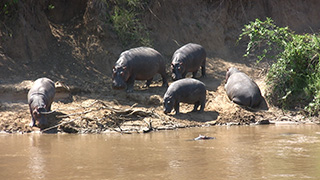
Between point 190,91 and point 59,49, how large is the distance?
463 centimetres

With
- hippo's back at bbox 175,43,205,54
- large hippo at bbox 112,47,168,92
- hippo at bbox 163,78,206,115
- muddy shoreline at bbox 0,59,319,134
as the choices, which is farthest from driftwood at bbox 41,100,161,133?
hippo's back at bbox 175,43,205,54

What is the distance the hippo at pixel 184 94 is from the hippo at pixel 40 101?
2.62 meters

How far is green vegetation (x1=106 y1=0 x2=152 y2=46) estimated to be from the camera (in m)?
15.0

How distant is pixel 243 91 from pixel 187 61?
2.09m

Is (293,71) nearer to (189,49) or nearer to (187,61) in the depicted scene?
(187,61)

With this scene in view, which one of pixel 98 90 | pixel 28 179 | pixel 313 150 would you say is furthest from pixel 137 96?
pixel 28 179

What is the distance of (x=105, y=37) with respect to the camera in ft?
49.1

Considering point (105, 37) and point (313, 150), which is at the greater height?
point (105, 37)

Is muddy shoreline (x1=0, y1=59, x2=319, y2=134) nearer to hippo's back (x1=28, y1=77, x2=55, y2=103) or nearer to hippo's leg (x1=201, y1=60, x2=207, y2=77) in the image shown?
hippo's back (x1=28, y1=77, x2=55, y2=103)

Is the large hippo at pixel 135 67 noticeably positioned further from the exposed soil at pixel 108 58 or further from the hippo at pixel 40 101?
the hippo at pixel 40 101

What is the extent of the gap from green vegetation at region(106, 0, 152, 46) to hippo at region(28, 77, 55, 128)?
4.15 m

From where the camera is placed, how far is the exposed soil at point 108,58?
11.2m

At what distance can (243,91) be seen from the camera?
1266 centimetres

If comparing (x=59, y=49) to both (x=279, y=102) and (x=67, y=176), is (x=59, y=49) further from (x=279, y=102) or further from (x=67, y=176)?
(x=67, y=176)
